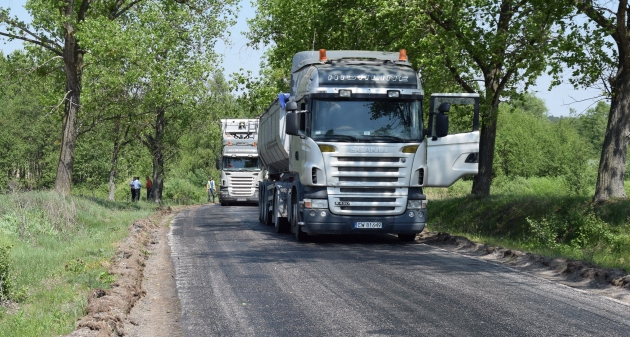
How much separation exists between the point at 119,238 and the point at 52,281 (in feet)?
20.9

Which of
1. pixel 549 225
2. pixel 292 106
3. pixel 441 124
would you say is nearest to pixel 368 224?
pixel 441 124

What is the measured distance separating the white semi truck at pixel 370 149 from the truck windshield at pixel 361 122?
22 millimetres

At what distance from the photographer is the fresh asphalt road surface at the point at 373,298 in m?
8.12

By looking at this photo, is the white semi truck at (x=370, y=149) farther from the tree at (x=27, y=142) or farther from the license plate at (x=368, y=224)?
the tree at (x=27, y=142)

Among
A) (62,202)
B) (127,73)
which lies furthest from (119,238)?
(127,73)

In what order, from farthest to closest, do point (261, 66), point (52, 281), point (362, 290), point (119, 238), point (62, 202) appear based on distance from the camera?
1. point (261, 66)
2. point (62, 202)
3. point (119, 238)
4. point (52, 281)
5. point (362, 290)

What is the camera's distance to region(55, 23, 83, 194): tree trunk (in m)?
28.1

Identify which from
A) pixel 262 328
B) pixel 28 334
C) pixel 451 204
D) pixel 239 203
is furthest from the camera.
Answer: pixel 239 203

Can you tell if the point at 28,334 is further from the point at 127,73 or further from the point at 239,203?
the point at 239,203

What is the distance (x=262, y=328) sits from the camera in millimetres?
8164

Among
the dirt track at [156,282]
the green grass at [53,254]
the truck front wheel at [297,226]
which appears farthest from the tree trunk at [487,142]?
the green grass at [53,254]

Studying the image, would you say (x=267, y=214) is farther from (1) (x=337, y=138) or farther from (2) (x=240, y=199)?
(2) (x=240, y=199)

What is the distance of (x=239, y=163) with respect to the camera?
4484 cm

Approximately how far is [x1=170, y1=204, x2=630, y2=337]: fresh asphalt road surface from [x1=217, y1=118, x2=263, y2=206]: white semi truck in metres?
28.4
